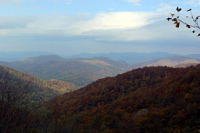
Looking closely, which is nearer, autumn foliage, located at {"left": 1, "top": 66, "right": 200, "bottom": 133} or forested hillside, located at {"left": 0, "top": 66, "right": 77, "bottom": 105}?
forested hillside, located at {"left": 0, "top": 66, "right": 77, "bottom": 105}

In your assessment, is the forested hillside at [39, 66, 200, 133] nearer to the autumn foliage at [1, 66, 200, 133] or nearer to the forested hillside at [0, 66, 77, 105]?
the autumn foliage at [1, 66, 200, 133]

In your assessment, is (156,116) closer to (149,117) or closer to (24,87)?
(149,117)

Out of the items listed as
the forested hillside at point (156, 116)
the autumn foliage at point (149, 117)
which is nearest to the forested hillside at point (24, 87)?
the autumn foliage at point (149, 117)

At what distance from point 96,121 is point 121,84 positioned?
22.1 metres

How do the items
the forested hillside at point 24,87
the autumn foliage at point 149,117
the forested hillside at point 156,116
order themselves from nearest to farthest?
the forested hillside at point 24,87, the autumn foliage at point 149,117, the forested hillside at point 156,116

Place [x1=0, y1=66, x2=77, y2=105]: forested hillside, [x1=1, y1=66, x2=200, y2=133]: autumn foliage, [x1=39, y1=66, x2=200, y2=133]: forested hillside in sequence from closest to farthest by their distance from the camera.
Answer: [x1=0, y1=66, x2=77, y2=105]: forested hillside
[x1=1, y1=66, x2=200, y2=133]: autumn foliage
[x1=39, y1=66, x2=200, y2=133]: forested hillside

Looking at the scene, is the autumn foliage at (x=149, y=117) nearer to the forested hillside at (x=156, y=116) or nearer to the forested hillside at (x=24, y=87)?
the forested hillside at (x=156, y=116)

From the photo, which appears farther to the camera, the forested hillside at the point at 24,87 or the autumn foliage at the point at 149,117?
the autumn foliage at the point at 149,117

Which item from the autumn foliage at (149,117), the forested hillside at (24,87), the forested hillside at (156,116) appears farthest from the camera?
the forested hillside at (156,116)

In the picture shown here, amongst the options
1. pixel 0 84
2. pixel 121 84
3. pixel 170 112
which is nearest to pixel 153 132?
pixel 170 112

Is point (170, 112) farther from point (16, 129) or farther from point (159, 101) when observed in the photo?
point (16, 129)

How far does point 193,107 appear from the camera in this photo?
1041 cm

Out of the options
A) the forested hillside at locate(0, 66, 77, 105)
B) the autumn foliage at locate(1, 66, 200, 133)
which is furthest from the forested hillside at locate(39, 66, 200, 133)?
the forested hillside at locate(0, 66, 77, 105)

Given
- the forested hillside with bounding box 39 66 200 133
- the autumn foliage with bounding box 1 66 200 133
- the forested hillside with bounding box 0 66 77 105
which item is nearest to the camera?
the forested hillside with bounding box 0 66 77 105
